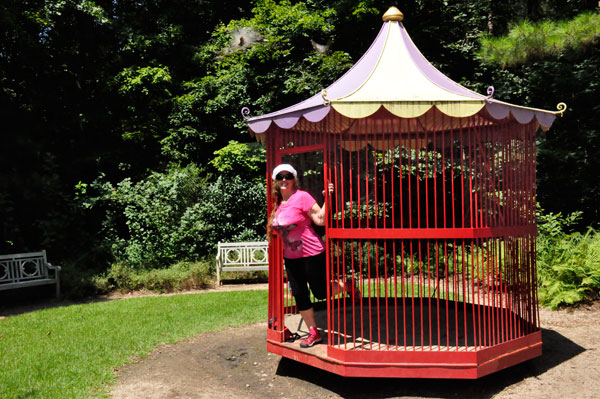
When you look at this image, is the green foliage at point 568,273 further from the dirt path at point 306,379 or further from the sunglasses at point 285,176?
the sunglasses at point 285,176

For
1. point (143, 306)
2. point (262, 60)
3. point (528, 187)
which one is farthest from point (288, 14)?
point (528, 187)

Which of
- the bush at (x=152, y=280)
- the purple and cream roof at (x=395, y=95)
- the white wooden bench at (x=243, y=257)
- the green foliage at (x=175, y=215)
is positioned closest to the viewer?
the purple and cream roof at (x=395, y=95)

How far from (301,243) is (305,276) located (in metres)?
0.41

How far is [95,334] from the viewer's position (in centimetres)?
816

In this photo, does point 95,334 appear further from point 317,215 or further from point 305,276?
point 317,215

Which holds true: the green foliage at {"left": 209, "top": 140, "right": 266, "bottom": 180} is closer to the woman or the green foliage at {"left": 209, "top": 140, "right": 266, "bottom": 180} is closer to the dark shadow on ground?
the woman

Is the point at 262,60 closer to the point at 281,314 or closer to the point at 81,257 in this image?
the point at 81,257

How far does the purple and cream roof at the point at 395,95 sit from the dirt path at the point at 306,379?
9.04ft

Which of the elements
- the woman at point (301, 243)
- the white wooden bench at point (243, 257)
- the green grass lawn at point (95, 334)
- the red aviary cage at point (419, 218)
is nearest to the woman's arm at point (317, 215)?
the woman at point (301, 243)

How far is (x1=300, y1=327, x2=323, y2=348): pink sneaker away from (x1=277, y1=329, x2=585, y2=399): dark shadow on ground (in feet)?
1.33

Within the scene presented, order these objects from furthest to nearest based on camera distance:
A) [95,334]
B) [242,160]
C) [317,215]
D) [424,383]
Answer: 1. [242,160]
2. [95,334]
3. [317,215]
4. [424,383]

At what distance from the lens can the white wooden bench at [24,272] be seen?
1120 cm

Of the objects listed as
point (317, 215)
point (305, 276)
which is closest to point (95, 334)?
point (305, 276)

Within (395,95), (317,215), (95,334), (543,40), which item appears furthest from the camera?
(543,40)
